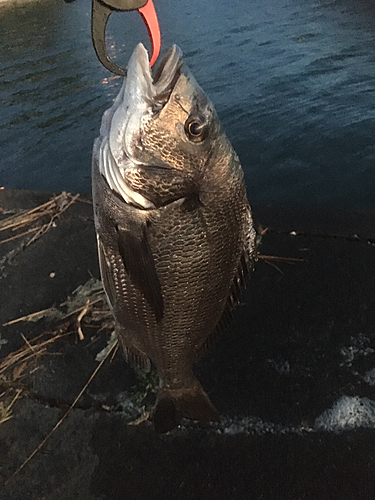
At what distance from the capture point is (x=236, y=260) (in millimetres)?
1840

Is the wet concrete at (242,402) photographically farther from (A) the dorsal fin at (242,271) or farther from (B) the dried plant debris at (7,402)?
(A) the dorsal fin at (242,271)

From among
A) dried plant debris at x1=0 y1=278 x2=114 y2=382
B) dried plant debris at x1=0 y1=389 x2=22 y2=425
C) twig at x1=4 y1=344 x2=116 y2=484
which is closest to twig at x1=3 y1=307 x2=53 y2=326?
dried plant debris at x1=0 y1=278 x2=114 y2=382

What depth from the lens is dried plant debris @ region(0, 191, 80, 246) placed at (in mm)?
4141

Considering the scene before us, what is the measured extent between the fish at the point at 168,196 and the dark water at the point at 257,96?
190 inches

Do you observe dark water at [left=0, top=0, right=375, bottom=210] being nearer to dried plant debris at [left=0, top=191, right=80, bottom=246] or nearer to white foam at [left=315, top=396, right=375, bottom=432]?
dried plant debris at [left=0, top=191, right=80, bottom=246]

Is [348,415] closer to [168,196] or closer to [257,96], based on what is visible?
[168,196]

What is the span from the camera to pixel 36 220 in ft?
14.3

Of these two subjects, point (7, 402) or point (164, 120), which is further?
point (7, 402)

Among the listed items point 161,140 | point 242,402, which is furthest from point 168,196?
point 242,402

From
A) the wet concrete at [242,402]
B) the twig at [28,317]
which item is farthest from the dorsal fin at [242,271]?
the twig at [28,317]

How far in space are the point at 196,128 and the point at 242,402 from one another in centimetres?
176

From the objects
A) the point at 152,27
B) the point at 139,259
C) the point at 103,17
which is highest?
the point at 103,17

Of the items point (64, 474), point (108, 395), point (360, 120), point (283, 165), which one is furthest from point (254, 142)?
point (64, 474)

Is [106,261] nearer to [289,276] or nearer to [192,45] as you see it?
[289,276]
